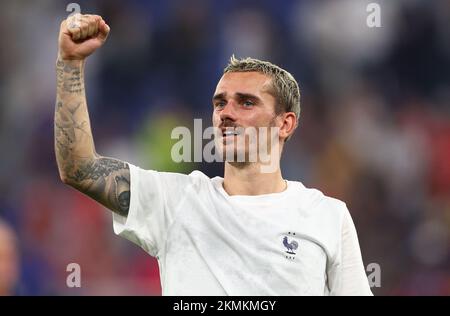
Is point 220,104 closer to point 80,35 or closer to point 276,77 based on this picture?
point 276,77

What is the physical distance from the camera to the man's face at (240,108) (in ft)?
10.8

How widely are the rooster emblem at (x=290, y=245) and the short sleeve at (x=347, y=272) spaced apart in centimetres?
20

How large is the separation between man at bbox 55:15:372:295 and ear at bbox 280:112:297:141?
0.16m

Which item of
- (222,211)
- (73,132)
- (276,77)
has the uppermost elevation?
(276,77)

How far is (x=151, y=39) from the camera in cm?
761

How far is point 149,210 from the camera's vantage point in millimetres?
3078

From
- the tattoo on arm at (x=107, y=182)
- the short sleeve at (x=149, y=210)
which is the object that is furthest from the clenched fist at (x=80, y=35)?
the short sleeve at (x=149, y=210)

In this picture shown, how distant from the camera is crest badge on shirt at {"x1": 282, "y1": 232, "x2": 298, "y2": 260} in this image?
3.10 m

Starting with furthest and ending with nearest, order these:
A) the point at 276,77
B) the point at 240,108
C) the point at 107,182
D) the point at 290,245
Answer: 1. the point at 276,77
2. the point at 240,108
3. the point at 290,245
4. the point at 107,182

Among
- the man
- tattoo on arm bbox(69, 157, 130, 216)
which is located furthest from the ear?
tattoo on arm bbox(69, 157, 130, 216)

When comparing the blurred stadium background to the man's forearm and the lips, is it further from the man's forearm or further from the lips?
the man's forearm

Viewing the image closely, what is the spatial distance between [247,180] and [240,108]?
303 millimetres

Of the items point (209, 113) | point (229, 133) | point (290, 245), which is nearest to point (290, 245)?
point (290, 245)
